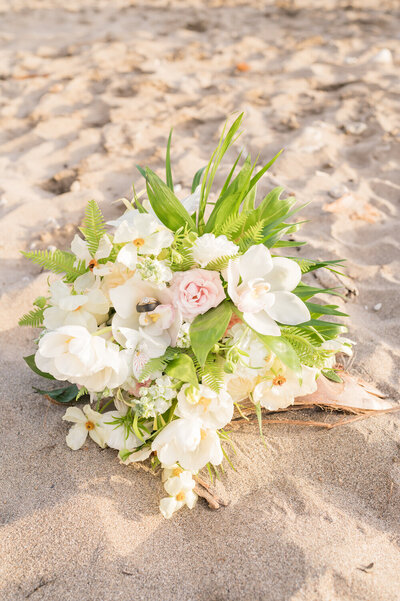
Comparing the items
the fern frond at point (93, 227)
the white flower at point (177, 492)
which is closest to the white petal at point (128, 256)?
the fern frond at point (93, 227)

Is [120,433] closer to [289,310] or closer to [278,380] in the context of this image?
[278,380]

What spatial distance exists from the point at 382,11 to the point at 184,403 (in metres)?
5.90

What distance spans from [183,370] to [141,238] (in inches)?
14.6

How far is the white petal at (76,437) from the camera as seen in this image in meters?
1.49

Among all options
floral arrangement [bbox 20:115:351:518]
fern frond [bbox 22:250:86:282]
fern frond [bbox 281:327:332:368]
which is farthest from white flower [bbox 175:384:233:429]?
fern frond [bbox 22:250:86:282]

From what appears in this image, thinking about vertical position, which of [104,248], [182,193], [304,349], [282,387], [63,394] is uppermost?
[104,248]

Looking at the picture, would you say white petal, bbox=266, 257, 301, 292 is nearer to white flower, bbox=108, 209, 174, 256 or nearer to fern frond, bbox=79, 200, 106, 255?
white flower, bbox=108, 209, 174, 256

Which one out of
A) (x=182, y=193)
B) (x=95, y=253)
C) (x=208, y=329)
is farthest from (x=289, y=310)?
(x=182, y=193)

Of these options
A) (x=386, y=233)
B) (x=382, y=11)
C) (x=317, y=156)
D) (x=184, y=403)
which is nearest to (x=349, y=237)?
(x=386, y=233)

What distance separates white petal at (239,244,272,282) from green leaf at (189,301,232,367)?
104 mm

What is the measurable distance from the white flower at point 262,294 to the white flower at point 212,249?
0.03 m

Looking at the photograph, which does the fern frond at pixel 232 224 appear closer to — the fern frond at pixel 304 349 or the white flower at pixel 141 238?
the white flower at pixel 141 238

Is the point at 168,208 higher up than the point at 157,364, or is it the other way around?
the point at 168,208

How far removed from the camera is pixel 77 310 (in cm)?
131
